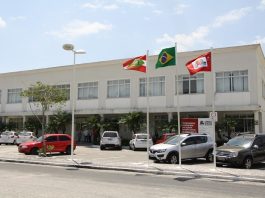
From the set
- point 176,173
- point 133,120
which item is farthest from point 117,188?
point 133,120

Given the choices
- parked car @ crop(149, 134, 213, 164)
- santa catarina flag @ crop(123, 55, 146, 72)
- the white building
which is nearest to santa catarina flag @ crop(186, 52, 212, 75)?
santa catarina flag @ crop(123, 55, 146, 72)

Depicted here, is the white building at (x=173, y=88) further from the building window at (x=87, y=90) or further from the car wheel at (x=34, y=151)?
the car wheel at (x=34, y=151)

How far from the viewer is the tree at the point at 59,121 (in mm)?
41125

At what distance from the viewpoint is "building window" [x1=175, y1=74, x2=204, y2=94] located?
35.5m

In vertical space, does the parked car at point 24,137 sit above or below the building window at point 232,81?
below

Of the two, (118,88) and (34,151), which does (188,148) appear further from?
(118,88)

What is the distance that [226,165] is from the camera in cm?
1838

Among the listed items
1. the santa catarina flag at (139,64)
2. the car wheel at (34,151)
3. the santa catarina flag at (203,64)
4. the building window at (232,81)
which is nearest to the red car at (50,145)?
the car wheel at (34,151)

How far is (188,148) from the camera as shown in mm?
20203

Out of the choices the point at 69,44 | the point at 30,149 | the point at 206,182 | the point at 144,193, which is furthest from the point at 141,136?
the point at 144,193

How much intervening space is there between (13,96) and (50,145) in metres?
25.7

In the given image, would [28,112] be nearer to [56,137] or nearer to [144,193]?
[56,137]

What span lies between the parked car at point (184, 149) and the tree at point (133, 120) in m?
15.3

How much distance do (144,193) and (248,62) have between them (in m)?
25.7
